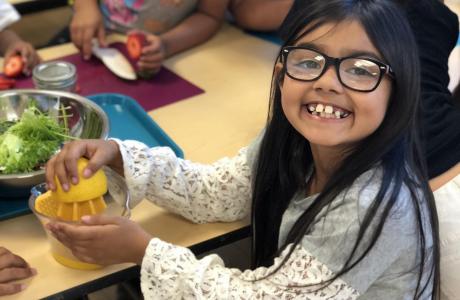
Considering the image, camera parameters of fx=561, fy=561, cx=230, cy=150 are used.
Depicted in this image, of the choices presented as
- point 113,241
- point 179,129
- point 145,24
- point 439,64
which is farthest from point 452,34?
point 145,24

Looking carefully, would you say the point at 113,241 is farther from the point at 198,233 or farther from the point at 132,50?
the point at 132,50

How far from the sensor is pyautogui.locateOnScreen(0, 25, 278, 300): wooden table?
803mm

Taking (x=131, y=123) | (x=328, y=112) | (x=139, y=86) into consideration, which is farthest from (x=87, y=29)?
(x=328, y=112)

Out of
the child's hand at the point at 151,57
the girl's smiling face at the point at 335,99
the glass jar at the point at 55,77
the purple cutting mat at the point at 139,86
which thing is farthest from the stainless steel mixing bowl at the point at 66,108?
the girl's smiling face at the point at 335,99

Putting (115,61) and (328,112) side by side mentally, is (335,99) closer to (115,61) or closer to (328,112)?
(328,112)

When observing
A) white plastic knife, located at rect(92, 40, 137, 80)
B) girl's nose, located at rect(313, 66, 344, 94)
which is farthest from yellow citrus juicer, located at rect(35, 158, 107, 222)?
white plastic knife, located at rect(92, 40, 137, 80)

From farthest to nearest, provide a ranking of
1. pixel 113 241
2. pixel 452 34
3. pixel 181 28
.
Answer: pixel 181 28
pixel 452 34
pixel 113 241

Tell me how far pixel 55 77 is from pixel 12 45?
315mm

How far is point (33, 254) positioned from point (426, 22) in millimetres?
749

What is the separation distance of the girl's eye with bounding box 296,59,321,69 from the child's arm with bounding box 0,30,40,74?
0.80m

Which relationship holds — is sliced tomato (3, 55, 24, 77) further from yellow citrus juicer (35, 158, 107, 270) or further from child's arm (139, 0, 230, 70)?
yellow citrus juicer (35, 158, 107, 270)

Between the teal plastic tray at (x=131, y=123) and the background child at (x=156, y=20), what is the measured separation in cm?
22

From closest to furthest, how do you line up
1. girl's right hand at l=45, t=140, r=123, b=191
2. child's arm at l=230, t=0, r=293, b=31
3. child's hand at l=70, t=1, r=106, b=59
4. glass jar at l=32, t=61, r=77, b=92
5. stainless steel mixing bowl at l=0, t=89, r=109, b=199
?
girl's right hand at l=45, t=140, r=123, b=191 → stainless steel mixing bowl at l=0, t=89, r=109, b=199 → glass jar at l=32, t=61, r=77, b=92 → child's hand at l=70, t=1, r=106, b=59 → child's arm at l=230, t=0, r=293, b=31

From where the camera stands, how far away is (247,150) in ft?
3.14
